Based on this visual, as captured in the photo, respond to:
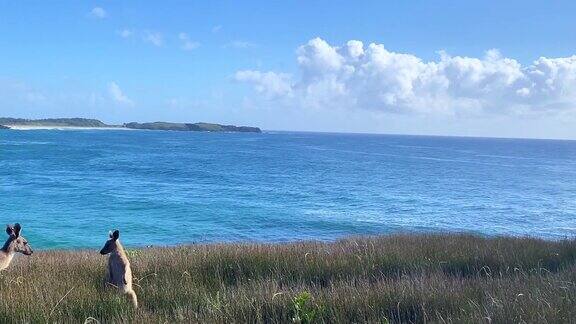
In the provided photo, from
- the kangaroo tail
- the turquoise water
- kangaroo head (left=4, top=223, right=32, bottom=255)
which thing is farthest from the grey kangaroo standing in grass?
the turquoise water

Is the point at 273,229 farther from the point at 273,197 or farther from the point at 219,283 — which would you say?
the point at 219,283

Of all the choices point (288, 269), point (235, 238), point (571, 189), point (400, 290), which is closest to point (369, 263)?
point (288, 269)

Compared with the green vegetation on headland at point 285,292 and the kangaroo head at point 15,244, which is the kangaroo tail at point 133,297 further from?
the kangaroo head at point 15,244

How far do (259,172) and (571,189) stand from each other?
1417 inches

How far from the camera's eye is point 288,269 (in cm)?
982

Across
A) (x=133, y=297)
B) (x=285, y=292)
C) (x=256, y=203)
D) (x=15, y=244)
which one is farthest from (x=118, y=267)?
(x=256, y=203)

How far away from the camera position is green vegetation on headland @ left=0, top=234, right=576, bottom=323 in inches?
251

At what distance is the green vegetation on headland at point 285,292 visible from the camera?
6387mm

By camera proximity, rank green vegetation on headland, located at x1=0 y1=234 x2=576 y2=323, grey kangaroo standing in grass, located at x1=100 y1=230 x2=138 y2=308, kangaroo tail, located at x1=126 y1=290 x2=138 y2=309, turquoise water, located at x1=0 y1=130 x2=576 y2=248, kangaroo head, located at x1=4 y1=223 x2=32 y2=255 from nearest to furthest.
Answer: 1. green vegetation on headland, located at x1=0 y1=234 x2=576 y2=323
2. kangaroo tail, located at x1=126 y1=290 x2=138 y2=309
3. grey kangaroo standing in grass, located at x1=100 y1=230 x2=138 y2=308
4. kangaroo head, located at x1=4 y1=223 x2=32 y2=255
5. turquoise water, located at x1=0 y1=130 x2=576 y2=248

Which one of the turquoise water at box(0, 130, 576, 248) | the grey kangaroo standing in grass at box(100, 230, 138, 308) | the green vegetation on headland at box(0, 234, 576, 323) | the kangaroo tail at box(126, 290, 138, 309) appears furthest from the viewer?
the turquoise water at box(0, 130, 576, 248)

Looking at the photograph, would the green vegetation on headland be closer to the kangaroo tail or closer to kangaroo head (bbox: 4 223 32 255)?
the kangaroo tail

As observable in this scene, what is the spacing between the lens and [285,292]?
7293 millimetres

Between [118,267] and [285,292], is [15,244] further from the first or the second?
[285,292]

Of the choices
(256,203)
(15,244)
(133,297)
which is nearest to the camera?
(133,297)
